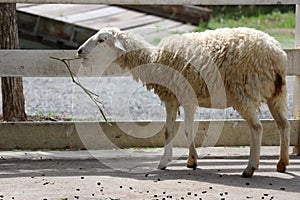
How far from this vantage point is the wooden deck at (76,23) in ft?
49.8

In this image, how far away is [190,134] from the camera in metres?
6.69

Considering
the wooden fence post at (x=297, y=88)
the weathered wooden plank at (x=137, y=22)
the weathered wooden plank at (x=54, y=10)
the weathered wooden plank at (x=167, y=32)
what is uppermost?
the weathered wooden plank at (x=54, y=10)

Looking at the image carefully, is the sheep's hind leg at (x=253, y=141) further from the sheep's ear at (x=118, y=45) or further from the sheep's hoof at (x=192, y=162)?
the sheep's ear at (x=118, y=45)

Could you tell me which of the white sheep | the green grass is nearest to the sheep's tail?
the white sheep

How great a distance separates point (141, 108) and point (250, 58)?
4.95 metres

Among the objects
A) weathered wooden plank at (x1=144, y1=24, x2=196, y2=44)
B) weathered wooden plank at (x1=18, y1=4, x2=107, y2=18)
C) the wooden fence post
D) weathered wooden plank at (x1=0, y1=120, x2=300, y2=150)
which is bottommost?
weathered wooden plank at (x1=0, y1=120, x2=300, y2=150)

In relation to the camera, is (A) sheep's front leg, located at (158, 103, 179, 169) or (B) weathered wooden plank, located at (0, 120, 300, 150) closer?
(A) sheep's front leg, located at (158, 103, 179, 169)

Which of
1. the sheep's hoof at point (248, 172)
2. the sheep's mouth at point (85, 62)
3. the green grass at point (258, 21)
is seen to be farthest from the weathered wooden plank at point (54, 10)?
the sheep's hoof at point (248, 172)

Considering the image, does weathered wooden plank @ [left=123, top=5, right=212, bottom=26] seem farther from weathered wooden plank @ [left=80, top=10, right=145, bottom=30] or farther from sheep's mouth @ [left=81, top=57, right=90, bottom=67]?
sheep's mouth @ [left=81, top=57, right=90, bottom=67]

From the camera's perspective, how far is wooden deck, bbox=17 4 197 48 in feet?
49.8

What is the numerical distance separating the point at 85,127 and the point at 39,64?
2.72ft

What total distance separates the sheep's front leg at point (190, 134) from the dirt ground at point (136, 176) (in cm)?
9

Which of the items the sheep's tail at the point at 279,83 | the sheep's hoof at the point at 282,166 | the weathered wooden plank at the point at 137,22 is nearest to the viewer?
the sheep's tail at the point at 279,83

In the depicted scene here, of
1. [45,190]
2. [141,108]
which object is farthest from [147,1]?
[141,108]
